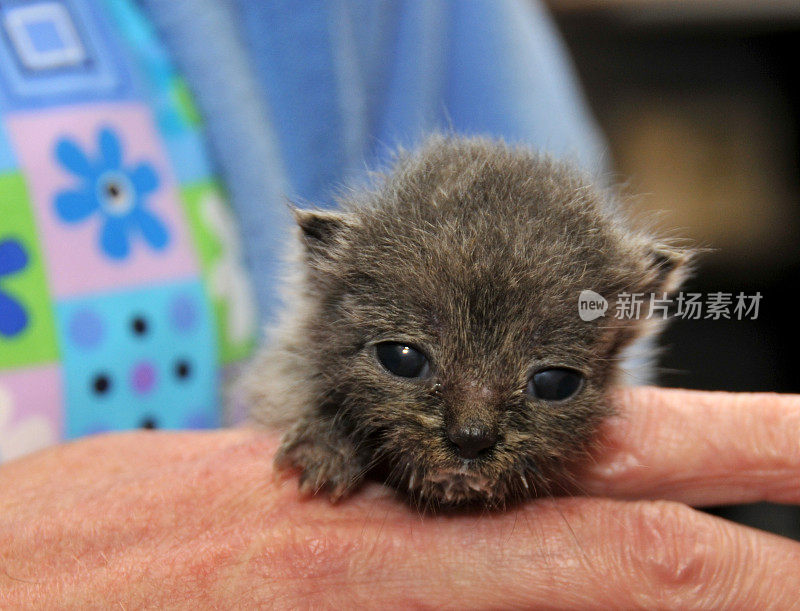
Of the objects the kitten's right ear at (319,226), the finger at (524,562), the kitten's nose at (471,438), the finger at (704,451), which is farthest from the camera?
the finger at (704,451)

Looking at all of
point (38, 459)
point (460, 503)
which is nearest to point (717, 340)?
point (460, 503)

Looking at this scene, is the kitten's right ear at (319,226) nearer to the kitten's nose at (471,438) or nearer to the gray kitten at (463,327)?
the gray kitten at (463,327)

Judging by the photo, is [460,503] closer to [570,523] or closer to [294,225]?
[570,523]

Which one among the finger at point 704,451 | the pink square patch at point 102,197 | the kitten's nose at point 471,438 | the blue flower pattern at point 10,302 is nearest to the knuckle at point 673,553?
the finger at point 704,451

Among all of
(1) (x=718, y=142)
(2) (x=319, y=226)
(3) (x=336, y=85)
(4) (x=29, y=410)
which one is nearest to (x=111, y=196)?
(4) (x=29, y=410)

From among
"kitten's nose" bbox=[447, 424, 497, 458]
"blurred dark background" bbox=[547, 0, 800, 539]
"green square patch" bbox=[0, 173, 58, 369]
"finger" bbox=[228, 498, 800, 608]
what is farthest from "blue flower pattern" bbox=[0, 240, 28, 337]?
"blurred dark background" bbox=[547, 0, 800, 539]

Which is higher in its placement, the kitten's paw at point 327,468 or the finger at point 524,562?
the kitten's paw at point 327,468
